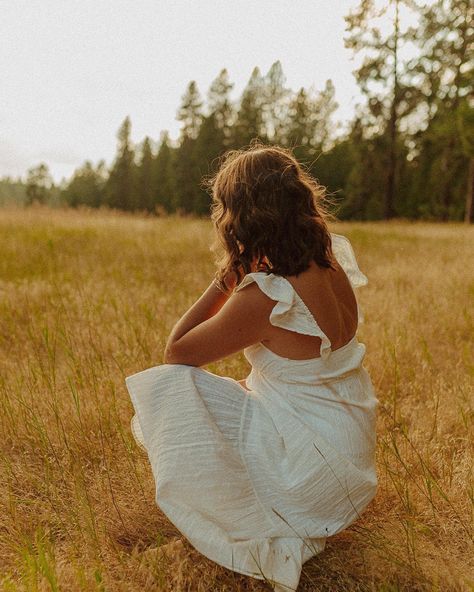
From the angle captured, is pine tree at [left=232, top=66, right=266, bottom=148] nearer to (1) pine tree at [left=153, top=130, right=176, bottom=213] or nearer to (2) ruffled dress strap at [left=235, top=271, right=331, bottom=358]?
(1) pine tree at [left=153, top=130, right=176, bottom=213]

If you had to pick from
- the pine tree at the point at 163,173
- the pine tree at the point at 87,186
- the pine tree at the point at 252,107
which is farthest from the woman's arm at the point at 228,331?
the pine tree at the point at 87,186

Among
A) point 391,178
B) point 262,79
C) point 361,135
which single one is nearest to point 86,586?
point 391,178

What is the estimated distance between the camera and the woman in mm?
1697

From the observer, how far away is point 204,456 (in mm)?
1684

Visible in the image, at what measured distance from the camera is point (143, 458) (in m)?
2.45

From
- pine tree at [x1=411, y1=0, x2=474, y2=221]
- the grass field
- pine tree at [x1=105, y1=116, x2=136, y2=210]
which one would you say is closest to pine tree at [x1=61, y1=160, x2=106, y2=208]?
pine tree at [x1=105, y1=116, x2=136, y2=210]

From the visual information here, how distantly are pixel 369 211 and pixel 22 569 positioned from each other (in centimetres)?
3383

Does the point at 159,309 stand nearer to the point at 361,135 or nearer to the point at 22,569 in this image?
the point at 22,569

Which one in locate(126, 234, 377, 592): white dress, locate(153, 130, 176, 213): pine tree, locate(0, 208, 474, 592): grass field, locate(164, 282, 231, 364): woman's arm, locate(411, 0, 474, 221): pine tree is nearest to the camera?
locate(126, 234, 377, 592): white dress

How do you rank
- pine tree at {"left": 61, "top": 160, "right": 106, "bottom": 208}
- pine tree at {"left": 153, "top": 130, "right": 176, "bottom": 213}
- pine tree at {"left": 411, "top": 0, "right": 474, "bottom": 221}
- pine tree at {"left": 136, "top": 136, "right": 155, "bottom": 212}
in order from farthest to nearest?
1. pine tree at {"left": 61, "top": 160, "right": 106, "bottom": 208}
2. pine tree at {"left": 136, "top": 136, "right": 155, "bottom": 212}
3. pine tree at {"left": 153, "top": 130, "right": 176, "bottom": 213}
4. pine tree at {"left": 411, "top": 0, "right": 474, "bottom": 221}

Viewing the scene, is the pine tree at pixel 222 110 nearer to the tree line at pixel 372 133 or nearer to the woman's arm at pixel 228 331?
the tree line at pixel 372 133

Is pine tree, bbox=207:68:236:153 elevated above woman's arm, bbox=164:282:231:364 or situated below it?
above

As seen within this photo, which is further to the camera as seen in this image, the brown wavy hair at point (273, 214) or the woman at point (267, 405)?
the brown wavy hair at point (273, 214)

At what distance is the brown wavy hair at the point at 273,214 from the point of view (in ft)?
6.00
